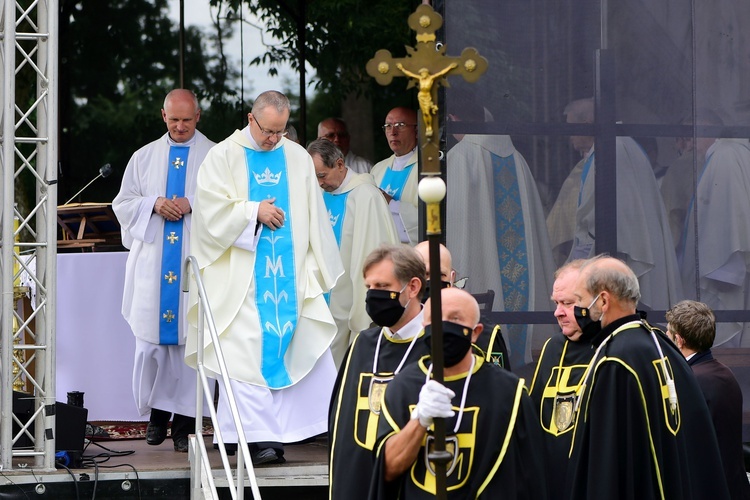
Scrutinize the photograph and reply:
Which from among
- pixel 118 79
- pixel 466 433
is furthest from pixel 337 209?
pixel 118 79

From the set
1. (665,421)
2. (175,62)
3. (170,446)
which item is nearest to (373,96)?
(175,62)

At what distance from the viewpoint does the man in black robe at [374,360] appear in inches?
201

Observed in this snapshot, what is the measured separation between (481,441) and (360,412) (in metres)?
0.74

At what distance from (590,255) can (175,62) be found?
24.4ft

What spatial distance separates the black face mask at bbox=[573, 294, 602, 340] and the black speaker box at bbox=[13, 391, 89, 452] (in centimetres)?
332

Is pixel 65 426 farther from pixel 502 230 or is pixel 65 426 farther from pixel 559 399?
pixel 559 399

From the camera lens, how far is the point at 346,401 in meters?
5.26

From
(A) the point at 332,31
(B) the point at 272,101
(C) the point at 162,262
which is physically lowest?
(C) the point at 162,262

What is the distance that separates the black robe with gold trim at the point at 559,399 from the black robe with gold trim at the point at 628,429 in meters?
0.24

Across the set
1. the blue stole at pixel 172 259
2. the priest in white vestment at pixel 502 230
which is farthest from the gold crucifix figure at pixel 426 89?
the blue stole at pixel 172 259

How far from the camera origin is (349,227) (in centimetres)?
878

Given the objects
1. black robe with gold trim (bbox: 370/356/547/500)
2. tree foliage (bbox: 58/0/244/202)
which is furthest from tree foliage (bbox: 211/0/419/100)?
black robe with gold trim (bbox: 370/356/547/500)

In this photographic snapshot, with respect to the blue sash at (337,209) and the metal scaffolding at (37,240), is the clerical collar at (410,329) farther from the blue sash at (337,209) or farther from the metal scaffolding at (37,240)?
the blue sash at (337,209)

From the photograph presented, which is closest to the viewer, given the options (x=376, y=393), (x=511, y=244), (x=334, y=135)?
(x=376, y=393)
